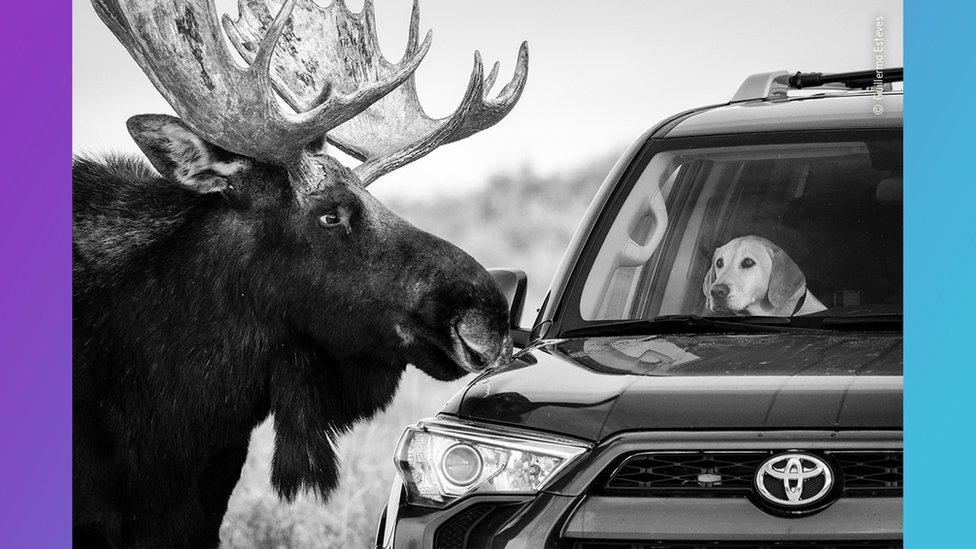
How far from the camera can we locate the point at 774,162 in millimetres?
3611

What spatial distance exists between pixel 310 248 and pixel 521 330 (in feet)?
4.11

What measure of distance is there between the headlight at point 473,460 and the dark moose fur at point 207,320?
1.61 m

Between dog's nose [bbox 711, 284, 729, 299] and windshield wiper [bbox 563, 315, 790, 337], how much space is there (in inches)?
18.2

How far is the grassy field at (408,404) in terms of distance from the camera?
655cm

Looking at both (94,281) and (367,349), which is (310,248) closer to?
(367,349)

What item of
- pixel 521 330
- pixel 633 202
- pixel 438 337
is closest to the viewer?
pixel 521 330

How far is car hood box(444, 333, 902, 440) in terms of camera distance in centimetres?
243

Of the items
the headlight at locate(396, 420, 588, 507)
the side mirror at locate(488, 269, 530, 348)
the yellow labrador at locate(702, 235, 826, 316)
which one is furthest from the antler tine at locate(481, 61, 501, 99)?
the headlight at locate(396, 420, 588, 507)

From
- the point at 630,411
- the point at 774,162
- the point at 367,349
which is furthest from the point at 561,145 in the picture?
the point at 630,411

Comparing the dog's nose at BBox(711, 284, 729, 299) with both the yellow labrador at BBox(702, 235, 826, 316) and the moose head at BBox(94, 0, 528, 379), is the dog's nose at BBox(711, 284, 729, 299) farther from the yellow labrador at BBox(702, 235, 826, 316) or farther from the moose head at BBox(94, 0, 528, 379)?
the moose head at BBox(94, 0, 528, 379)

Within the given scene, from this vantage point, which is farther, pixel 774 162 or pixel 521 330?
pixel 774 162

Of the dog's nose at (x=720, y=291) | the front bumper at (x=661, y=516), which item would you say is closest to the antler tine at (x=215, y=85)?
the dog's nose at (x=720, y=291)

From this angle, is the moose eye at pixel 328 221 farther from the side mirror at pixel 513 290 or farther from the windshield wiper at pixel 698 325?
the windshield wiper at pixel 698 325

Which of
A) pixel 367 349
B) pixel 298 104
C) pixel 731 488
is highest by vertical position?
pixel 298 104
